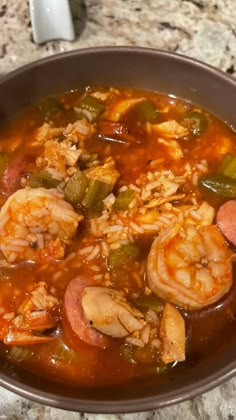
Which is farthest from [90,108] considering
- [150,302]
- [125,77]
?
[150,302]

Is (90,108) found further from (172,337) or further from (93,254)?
(172,337)

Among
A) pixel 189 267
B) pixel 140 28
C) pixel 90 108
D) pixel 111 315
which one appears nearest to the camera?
pixel 111 315

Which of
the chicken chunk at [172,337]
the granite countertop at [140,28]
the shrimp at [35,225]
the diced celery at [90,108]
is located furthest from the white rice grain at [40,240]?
the granite countertop at [140,28]

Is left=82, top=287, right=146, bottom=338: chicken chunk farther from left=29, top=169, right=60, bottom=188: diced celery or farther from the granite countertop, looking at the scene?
the granite countertop

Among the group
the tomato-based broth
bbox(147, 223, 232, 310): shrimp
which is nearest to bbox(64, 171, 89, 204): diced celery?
the tomato-based broth

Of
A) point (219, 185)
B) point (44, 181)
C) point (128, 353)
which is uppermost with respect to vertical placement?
point (219, 185)

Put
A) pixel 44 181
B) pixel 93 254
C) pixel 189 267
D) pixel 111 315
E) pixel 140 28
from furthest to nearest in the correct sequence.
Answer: pixel 140 28, pixel 44 181, pixel 93 254, pixel 189 267, pixel 111 315

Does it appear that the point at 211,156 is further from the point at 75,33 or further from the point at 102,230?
the point at 75,33
